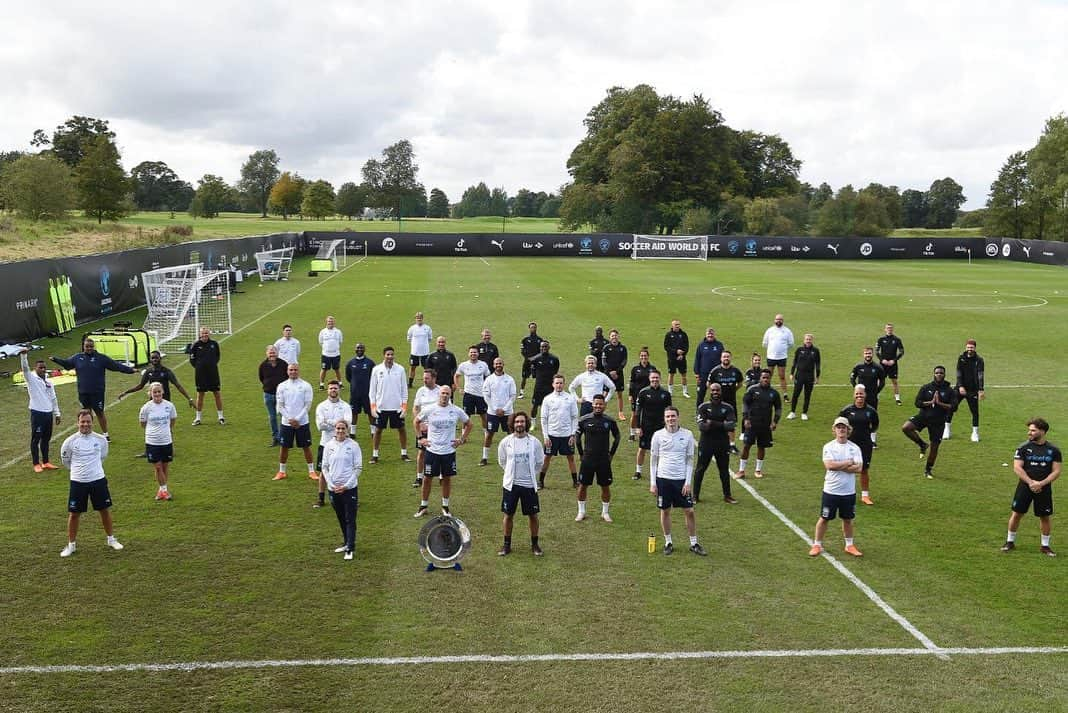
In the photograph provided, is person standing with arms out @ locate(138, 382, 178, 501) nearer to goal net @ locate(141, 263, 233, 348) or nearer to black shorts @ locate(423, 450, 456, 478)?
black shorts @ locate(423, 450, 456, 478)

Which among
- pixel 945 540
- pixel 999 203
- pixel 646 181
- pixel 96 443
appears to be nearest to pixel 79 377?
pixel 96 443

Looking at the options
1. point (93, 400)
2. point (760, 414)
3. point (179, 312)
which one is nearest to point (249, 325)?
point (179, 312)

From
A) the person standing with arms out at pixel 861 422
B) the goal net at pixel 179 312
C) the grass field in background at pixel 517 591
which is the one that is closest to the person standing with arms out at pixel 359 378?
the grass field in background at pixel 517 591

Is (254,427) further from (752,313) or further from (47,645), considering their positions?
(752,313)

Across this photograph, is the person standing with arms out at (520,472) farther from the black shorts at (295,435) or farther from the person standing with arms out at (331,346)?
the person standing with arms out at (331,346)

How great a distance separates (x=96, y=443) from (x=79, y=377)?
576 centimetres

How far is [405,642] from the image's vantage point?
9.04 meters

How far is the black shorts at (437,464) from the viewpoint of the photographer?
1275cm

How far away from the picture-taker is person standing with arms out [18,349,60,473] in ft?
47.8

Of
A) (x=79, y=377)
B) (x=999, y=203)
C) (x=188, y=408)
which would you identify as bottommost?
(x=188, y=408)

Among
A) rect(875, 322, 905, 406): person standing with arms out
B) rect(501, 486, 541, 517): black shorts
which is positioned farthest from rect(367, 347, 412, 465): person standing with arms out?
rect(875, 322, 905, 406): person standing with arms out

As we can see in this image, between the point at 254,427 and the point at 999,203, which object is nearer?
the point at 254,427

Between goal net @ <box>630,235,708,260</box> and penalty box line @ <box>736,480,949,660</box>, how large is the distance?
2508 inches

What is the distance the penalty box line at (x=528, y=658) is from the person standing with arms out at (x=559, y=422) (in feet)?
16.8
